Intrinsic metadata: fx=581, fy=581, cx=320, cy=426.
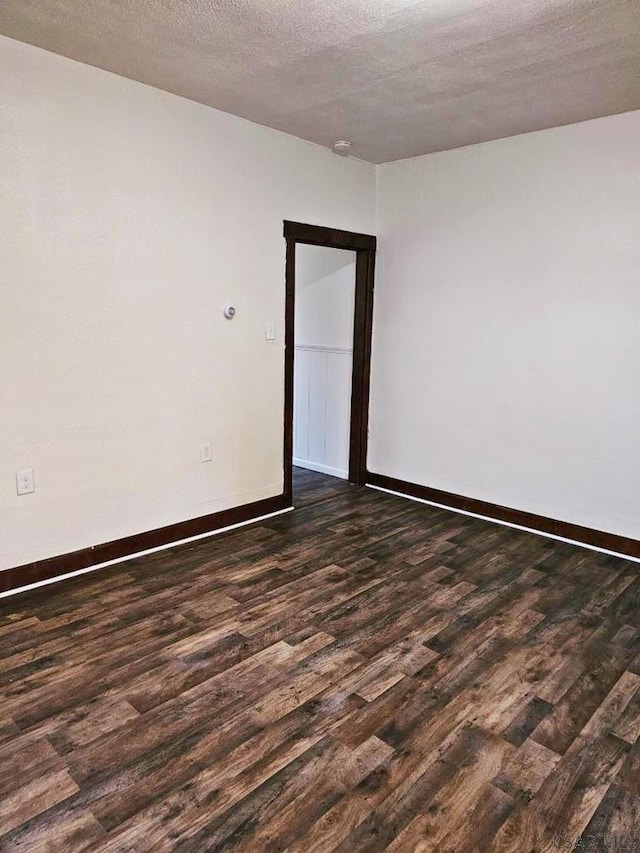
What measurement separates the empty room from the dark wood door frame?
0.03 m

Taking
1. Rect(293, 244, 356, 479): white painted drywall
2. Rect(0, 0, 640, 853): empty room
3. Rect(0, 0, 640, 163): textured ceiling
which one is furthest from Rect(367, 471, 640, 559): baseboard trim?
Rect(0, 0, 640, 163): textured ceiling

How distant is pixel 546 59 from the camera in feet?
8.51

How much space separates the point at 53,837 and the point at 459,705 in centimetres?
136

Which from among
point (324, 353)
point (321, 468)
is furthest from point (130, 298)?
point (321, 468)

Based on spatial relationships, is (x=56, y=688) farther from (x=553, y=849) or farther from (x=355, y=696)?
(x=553, y=849)

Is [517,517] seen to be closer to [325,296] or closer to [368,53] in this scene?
[325,296]

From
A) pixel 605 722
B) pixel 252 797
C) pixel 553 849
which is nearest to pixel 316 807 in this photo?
pixel 252 797

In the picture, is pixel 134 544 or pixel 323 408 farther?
pixel 323 408

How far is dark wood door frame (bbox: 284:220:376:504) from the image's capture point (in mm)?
3994

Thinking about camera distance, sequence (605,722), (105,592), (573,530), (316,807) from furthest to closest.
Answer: (573,530), (105,592), (605,722), (316,807)

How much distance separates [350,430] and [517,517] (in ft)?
5.16

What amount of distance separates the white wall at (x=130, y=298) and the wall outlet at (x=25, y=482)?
28 millimetres

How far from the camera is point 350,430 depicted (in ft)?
16.2

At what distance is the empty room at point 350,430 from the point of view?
183 centimetres
